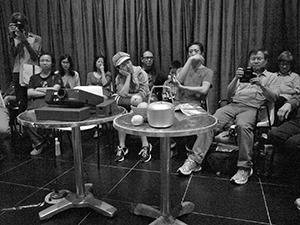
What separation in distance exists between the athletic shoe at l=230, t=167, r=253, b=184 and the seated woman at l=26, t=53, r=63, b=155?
194 cm

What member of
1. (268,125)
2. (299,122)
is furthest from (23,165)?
(299,122)

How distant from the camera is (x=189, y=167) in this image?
2447mm

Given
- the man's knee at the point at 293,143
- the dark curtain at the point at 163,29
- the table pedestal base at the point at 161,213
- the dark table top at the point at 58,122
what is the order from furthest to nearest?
the dark curtain at the point at 163,29
the man's knee at the point at 293,143
the table pedestal base at the point at 161,213
the dark table top at the point at 58,122

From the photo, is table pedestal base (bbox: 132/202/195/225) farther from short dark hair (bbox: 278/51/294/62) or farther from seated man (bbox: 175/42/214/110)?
short dark hair (bbox: 278/51/294/62)

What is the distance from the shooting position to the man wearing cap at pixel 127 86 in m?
2.90

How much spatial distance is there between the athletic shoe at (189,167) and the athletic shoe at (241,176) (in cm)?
35

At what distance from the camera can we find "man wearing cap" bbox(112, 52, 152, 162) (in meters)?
2.90

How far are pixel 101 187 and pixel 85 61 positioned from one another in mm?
2339

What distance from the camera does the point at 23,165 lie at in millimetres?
2746

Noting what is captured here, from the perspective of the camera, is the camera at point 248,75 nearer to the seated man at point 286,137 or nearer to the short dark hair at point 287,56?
the seated man at point 286,137

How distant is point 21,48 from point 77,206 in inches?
96.5

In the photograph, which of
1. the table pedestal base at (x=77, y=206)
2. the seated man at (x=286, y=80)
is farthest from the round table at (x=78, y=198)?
the seated man at (x=286, y=80)

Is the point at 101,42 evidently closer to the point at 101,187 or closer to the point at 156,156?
the point at 156,156

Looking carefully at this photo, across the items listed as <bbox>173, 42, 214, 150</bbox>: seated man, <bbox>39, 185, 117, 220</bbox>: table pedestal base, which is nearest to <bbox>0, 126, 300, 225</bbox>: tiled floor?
<bbox>39, 185, 117, 220</bbox>: table pedestal base
